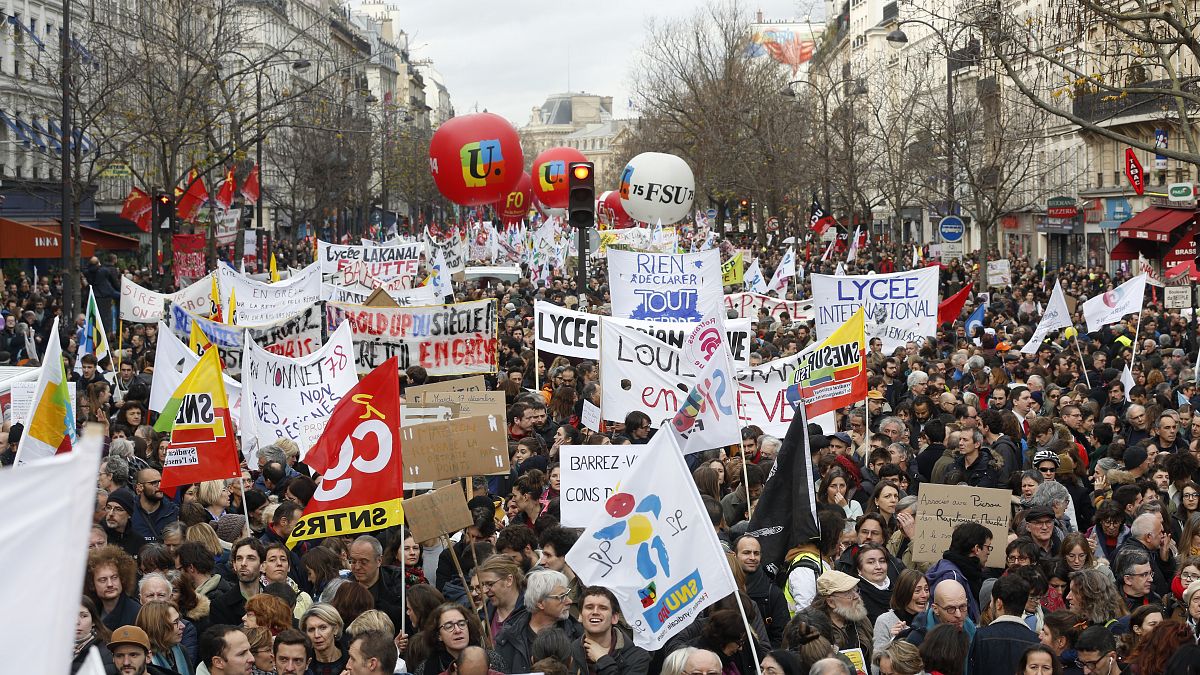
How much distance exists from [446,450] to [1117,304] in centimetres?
1212

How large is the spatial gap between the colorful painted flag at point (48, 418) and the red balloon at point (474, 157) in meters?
26.0

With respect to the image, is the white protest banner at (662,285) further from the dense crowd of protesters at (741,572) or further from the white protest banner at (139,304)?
the white protest banner at (139,304)

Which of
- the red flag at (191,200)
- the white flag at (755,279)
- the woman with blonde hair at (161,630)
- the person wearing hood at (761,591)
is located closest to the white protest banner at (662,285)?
the white flag at (755,279)

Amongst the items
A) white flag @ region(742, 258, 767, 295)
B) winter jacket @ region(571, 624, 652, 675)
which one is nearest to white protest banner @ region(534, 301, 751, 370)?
winter jacket @ region(571, 624, 652, 675)

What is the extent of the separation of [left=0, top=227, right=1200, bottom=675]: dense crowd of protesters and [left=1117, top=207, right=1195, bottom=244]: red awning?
10.8 metres

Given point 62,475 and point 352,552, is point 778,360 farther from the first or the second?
point 62,475

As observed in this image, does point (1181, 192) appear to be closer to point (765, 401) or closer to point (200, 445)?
point (765, 401)

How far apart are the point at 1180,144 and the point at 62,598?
45.5m

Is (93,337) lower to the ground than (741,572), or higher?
higher

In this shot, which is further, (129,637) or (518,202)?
(518,202)

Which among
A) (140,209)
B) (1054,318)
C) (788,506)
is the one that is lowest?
(788,506)

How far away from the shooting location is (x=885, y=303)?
19656 millimetres

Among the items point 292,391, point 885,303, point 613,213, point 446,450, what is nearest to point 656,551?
point 446,450

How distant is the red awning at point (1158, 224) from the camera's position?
24.5m
